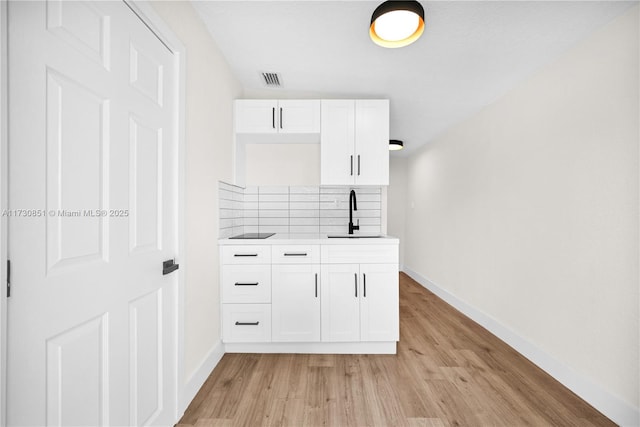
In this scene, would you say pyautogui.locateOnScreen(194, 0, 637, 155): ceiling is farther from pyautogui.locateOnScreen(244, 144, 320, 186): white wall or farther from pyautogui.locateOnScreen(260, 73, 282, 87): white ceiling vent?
pyautogui.locateOnScreen(244, 144, 320, 186): white wall

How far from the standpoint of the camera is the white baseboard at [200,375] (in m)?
1.71

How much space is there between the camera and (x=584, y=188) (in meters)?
1.89

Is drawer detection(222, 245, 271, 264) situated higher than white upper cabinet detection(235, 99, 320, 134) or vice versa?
white upper cabinet detection(235, 99, 320, 134)

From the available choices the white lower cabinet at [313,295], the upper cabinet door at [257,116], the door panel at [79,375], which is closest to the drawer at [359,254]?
the white lower cabinet at [313,295]

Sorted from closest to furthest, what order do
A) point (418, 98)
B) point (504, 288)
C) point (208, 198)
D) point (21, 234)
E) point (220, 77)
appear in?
point (21, 234) → point (208, 198) → point (220, 77) → point (504, 288) → point (418, 98)

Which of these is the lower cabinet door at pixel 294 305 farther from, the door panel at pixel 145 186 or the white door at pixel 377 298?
the door panel at pixel 145 186

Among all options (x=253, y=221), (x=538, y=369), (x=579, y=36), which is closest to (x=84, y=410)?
(x=253, y=221)

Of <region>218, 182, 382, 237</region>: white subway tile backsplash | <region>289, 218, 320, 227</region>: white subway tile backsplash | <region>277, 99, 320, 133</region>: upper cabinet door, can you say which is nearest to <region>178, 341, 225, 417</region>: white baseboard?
<region>218, 182, 382, 237</region>: white subway tile backsplash

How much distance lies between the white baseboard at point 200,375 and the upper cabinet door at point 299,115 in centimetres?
195

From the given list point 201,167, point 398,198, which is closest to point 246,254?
point 201,167

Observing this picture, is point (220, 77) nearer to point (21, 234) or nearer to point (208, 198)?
point (208, 198)

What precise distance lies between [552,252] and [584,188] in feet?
1.72

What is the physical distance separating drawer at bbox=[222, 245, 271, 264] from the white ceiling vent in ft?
4.95

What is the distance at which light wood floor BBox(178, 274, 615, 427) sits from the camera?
64.6 inches
